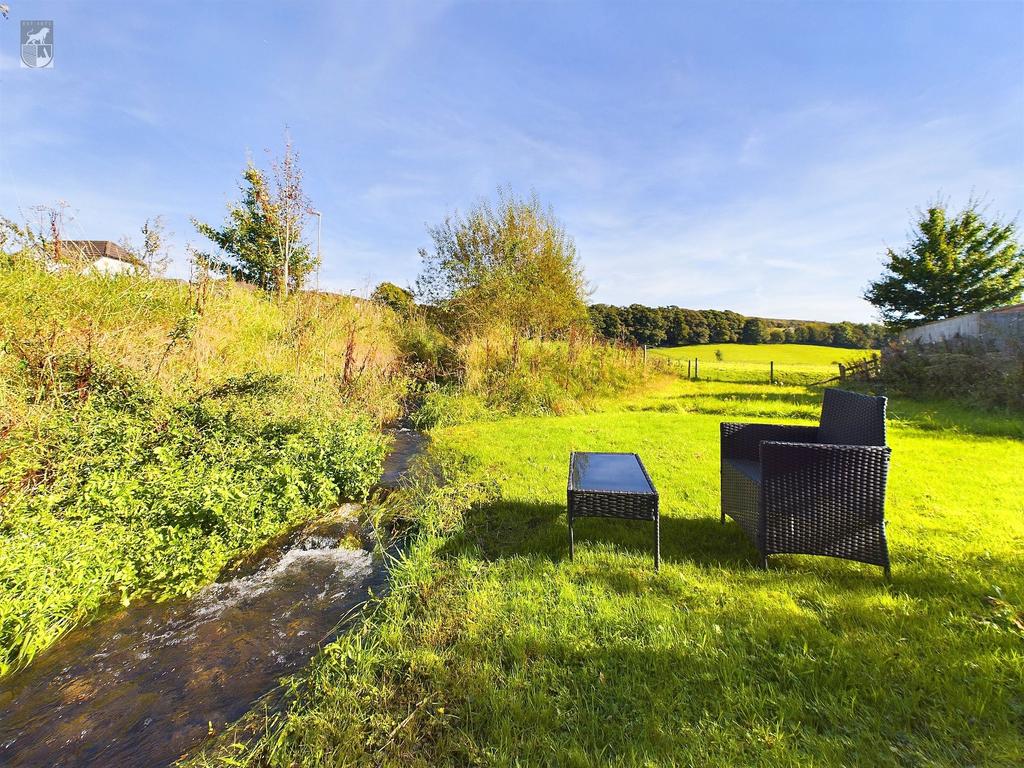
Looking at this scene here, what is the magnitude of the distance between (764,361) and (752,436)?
86.9 ft

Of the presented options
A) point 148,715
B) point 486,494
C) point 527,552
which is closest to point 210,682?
point 148,715

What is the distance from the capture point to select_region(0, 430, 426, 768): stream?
5.15 ft

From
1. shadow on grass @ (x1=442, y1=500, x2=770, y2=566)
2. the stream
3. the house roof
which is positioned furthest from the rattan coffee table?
the house roof

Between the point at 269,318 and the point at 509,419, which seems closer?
the point at 269,318

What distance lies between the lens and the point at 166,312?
437 cm

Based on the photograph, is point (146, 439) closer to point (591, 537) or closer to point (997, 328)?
point (591, 537)

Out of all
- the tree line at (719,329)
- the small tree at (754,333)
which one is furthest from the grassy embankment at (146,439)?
the small tree at (754,333)

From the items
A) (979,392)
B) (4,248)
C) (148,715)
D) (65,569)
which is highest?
(4,248)

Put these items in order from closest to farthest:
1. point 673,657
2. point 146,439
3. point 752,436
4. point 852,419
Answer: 1. point 673,657
2. point 852,419
3. point 146,439
4. point 752,436

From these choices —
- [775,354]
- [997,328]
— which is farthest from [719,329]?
[997,328]

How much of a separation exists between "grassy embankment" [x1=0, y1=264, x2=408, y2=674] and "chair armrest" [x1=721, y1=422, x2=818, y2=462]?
344cm

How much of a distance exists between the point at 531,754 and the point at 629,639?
727 mm

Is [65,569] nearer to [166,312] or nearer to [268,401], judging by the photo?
[268,401]

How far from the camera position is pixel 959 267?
58.9 ft
